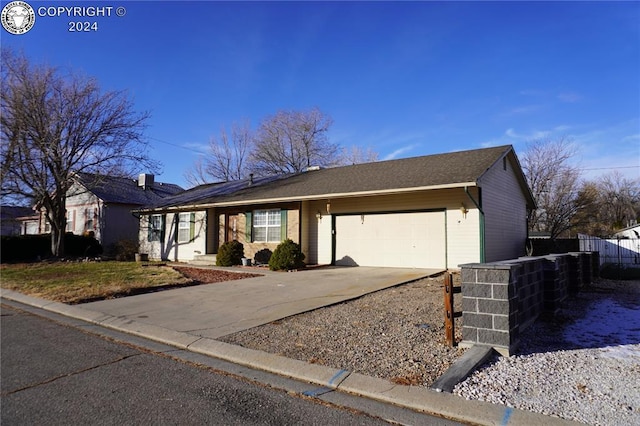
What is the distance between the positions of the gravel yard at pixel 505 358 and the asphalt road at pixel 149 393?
69 centimetres

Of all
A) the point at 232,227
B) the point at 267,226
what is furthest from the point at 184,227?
the point at 267,226

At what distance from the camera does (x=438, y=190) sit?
13.5 meters

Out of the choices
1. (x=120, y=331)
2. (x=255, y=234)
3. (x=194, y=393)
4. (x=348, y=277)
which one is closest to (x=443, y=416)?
(x=194, y=393)

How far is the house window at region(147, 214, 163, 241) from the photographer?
70.4ft

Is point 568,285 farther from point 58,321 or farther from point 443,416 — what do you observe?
point 58,321

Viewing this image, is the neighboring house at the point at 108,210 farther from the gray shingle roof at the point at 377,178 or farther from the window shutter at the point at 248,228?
the window shutter at the point at 248,228

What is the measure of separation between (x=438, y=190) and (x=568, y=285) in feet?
18.9

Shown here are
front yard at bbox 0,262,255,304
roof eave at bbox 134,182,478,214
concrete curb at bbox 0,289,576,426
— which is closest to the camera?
concrete curb at bbox 0,289,576,426

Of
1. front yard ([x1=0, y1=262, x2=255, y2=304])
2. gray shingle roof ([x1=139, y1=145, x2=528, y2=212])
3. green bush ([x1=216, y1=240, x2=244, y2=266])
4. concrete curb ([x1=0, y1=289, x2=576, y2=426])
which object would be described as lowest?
front yard ([x1=0, y1=262, x2=255, y2=304])

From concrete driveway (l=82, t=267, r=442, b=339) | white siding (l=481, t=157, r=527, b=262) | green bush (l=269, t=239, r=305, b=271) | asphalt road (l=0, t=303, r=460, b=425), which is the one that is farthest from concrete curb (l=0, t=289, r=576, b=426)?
white siding (l=481, t=157, r=527, b=262)

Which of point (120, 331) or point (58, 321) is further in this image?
point (58, 321)

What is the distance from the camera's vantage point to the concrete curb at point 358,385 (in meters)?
3.13

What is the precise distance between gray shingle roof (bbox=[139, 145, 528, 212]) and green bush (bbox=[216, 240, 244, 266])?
1.95 metres

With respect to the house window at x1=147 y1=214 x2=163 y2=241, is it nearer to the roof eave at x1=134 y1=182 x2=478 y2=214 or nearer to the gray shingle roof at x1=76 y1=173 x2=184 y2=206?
the roof eave at x1=134 y1=182 x2=478 y2=214
